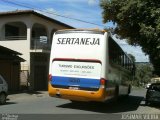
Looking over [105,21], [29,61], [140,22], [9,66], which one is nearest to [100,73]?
[140,22]

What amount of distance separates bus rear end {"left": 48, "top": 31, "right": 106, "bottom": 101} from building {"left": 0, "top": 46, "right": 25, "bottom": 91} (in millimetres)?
12936

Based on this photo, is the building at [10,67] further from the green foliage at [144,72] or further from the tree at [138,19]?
the green foliage at [144,72]

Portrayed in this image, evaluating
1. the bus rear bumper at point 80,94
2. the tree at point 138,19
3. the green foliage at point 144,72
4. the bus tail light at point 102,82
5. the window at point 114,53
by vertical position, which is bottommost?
the green foliage at point 144,72

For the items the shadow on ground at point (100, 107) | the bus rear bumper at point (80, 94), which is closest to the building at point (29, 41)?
the shadow on ground at point (100, 107)

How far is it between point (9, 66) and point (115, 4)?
1430cm

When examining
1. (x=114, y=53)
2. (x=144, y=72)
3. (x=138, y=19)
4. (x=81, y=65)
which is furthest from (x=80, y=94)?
(x=144, y=72)

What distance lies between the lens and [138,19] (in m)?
20.7

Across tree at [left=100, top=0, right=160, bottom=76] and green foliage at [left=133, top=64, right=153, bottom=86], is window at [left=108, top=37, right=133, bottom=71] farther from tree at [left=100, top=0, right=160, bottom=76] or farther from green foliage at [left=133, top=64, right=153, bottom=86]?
green foliage at [left=133, top=64, right=153, bottom=86]

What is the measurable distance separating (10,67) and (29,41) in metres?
4.89

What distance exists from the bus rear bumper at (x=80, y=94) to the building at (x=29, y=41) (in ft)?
61.7

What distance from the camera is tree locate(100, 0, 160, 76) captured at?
64.1ft

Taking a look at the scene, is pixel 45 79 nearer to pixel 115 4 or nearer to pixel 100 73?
pixel 115 4

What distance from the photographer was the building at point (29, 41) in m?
37.1

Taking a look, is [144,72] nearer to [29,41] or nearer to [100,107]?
[29,41]
